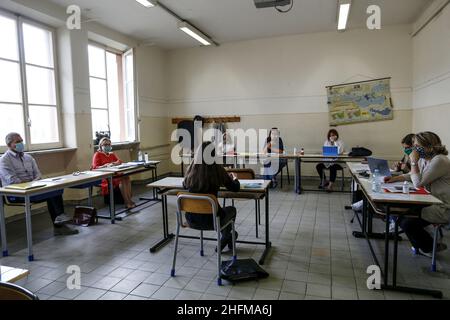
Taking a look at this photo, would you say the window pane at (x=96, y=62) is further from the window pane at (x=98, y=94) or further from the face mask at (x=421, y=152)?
the face mask at (x=421, y=152)

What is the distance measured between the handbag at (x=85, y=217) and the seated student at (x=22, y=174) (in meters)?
0.12

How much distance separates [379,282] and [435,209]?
0.83 metres

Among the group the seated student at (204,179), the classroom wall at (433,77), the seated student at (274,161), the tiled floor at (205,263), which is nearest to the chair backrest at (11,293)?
the tiled floor at (205,263)

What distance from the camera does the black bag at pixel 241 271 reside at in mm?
2775

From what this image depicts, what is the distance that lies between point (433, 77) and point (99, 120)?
20.9 ft

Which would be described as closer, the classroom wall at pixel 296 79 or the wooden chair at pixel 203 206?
the wooden chair at pixel 203 206

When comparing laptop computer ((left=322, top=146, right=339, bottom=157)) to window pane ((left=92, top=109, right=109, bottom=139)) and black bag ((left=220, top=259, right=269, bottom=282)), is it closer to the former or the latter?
black bag ((left=220, top=259, right=269, bottom=282))

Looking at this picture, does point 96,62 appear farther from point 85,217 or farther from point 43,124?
point 85,217

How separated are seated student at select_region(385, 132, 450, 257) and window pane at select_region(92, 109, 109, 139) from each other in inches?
219

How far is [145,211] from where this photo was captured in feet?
17.0

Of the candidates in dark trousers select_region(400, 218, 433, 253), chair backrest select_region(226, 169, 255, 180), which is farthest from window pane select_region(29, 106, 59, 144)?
dark trousers select_region(400, 218, 433, 253)

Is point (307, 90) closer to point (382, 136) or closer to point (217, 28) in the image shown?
point (382, 136)

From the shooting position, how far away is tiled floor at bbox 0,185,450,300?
8.61 feet

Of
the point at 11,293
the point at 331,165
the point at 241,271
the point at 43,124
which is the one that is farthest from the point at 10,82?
the point at 331,165
